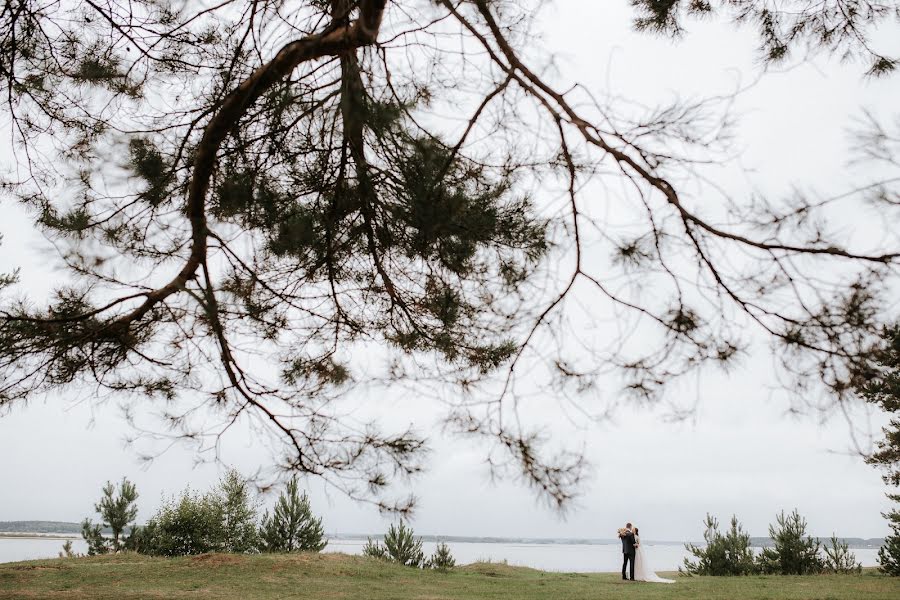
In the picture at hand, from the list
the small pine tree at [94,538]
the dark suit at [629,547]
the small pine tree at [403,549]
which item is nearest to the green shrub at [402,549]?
the small pine tree at [403,549]

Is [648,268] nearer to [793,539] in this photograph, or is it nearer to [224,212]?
[224,212]

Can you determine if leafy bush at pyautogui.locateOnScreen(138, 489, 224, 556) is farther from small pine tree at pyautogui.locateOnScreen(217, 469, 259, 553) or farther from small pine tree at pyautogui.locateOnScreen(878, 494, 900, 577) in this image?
small pine tree at pyautogui.locateOnScreen(878, 494, 900, 577)

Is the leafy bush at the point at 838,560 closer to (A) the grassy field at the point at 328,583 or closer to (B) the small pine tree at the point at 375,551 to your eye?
(A) the grassy field at the point at 328,583

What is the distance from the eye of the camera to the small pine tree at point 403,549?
11741 millimetres

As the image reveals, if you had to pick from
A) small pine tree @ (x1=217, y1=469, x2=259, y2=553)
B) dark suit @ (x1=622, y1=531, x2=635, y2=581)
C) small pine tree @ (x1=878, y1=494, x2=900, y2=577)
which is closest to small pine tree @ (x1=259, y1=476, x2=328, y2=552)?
small pine tree @ (x1=217, y1=469, x2=259, y2=553)

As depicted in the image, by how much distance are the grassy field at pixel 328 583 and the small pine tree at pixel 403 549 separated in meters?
0.85

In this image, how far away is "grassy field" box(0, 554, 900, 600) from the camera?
741 cm

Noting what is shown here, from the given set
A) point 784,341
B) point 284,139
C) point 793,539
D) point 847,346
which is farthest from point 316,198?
point 793,539

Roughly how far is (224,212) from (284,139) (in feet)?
1.65

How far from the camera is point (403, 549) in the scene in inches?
465

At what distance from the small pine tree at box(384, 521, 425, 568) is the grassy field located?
0.85 m

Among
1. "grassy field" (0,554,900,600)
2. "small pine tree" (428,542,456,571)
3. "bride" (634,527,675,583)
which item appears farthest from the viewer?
"small pine tree" (428,542,456,571)

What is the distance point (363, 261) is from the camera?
146 inches

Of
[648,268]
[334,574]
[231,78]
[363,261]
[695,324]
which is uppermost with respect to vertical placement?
[231,78]
